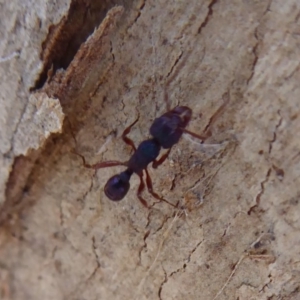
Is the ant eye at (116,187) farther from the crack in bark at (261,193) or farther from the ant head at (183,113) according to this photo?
the crack in bark at (261,193)

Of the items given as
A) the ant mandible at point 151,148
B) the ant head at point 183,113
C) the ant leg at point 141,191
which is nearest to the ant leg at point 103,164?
the ant mandible at point 151,148

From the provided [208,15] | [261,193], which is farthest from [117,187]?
[208,15]

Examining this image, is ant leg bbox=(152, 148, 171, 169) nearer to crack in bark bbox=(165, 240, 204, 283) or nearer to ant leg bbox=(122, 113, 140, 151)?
ant leg bbox=(122, 113, 140, 151)

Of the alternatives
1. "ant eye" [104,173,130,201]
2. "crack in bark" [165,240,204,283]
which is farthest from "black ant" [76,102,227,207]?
"crack in bark" [165,240,204,283]

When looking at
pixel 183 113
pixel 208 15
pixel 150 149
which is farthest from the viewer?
pixel 150 149

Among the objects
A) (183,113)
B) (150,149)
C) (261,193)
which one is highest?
(150,149)

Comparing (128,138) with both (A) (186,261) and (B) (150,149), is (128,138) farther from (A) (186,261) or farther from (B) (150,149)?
(A) (186,261)
